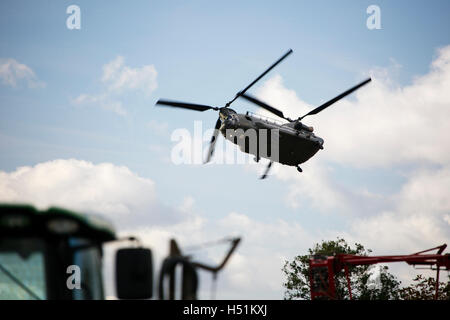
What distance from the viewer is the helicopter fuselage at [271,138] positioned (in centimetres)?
3266

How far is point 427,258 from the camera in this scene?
2783cm

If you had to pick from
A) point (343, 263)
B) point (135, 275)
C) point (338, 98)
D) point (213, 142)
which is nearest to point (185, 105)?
point (213, 142)

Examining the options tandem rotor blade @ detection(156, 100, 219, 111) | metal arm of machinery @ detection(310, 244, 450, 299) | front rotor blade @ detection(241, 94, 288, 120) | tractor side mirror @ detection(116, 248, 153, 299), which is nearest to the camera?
tractor side mirror @ detection(116, 248, 153, 299)

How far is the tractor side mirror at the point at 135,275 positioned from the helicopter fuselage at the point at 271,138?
28432 millimetres

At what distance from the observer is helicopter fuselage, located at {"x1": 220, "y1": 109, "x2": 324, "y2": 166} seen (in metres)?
32.7

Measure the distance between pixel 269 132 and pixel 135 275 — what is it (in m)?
30.3

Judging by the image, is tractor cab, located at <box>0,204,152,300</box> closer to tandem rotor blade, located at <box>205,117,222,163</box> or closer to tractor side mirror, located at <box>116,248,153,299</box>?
tractor side mirror, located at <box>116,248,153,299</box>

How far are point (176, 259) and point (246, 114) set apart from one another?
28800mm

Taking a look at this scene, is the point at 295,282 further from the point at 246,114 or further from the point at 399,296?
the point at 246,114

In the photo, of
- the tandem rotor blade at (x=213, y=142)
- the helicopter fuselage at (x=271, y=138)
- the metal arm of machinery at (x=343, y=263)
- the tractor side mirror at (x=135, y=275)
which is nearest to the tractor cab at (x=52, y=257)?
the tractor side mirror at (x=135, y=275)

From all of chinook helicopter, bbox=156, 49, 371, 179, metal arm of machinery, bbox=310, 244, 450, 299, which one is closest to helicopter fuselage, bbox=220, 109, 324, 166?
chinook helicopter, bbox=156, 49, 371, 179

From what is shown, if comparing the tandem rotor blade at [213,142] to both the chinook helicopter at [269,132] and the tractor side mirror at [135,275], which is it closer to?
the chinook helicopter at [269,132]
